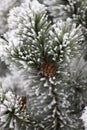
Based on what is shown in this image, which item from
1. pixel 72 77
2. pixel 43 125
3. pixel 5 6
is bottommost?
pixel 43 125

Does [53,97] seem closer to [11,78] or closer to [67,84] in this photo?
[67,84]

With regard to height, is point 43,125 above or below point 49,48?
below

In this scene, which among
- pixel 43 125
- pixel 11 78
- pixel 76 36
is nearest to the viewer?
pixel 76 36

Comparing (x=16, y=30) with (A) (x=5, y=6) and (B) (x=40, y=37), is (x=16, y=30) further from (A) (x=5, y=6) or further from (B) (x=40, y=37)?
(A) (x=5, y=6)

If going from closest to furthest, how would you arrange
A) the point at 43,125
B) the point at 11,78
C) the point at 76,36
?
the point at 76,36, the point at 43,125, the point at 11,78

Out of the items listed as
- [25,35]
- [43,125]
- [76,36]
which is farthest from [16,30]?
[43,125]

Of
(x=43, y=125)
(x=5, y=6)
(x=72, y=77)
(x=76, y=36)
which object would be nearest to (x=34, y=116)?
(x=43, y=125)

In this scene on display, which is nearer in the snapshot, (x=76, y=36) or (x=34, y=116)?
(x=76, y=36)
